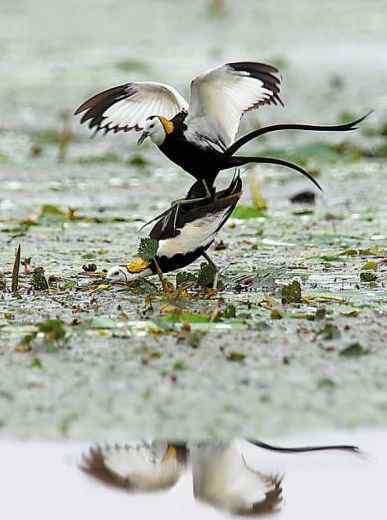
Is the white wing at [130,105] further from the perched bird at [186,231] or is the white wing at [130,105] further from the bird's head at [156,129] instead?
the perched bird at [186,231]

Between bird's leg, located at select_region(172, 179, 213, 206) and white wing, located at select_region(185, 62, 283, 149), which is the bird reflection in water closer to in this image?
bird's leg, located at select_region(172, 179, 213, 206)

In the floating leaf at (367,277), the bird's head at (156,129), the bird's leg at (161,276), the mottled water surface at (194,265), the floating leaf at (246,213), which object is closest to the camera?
the mottled water surface at (194,265)

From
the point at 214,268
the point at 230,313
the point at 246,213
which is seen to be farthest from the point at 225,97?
the point at 246,213

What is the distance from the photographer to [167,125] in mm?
6148

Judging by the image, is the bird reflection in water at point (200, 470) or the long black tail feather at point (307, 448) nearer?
the bird reflection in water at point (200, 470)

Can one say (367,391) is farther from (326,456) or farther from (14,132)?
(14,132)

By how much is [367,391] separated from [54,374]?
1.10 metres

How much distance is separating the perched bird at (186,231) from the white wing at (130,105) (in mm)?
477

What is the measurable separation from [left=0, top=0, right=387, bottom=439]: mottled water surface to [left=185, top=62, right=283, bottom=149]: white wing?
0.74m

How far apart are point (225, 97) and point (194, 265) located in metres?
1.34

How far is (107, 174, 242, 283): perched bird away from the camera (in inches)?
245

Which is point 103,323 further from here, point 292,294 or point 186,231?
point 292,294

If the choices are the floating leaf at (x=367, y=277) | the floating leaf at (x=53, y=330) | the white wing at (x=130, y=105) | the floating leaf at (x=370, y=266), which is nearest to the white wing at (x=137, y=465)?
the floating leaf at (x=53, y=330)

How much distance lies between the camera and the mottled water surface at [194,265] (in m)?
4.68
